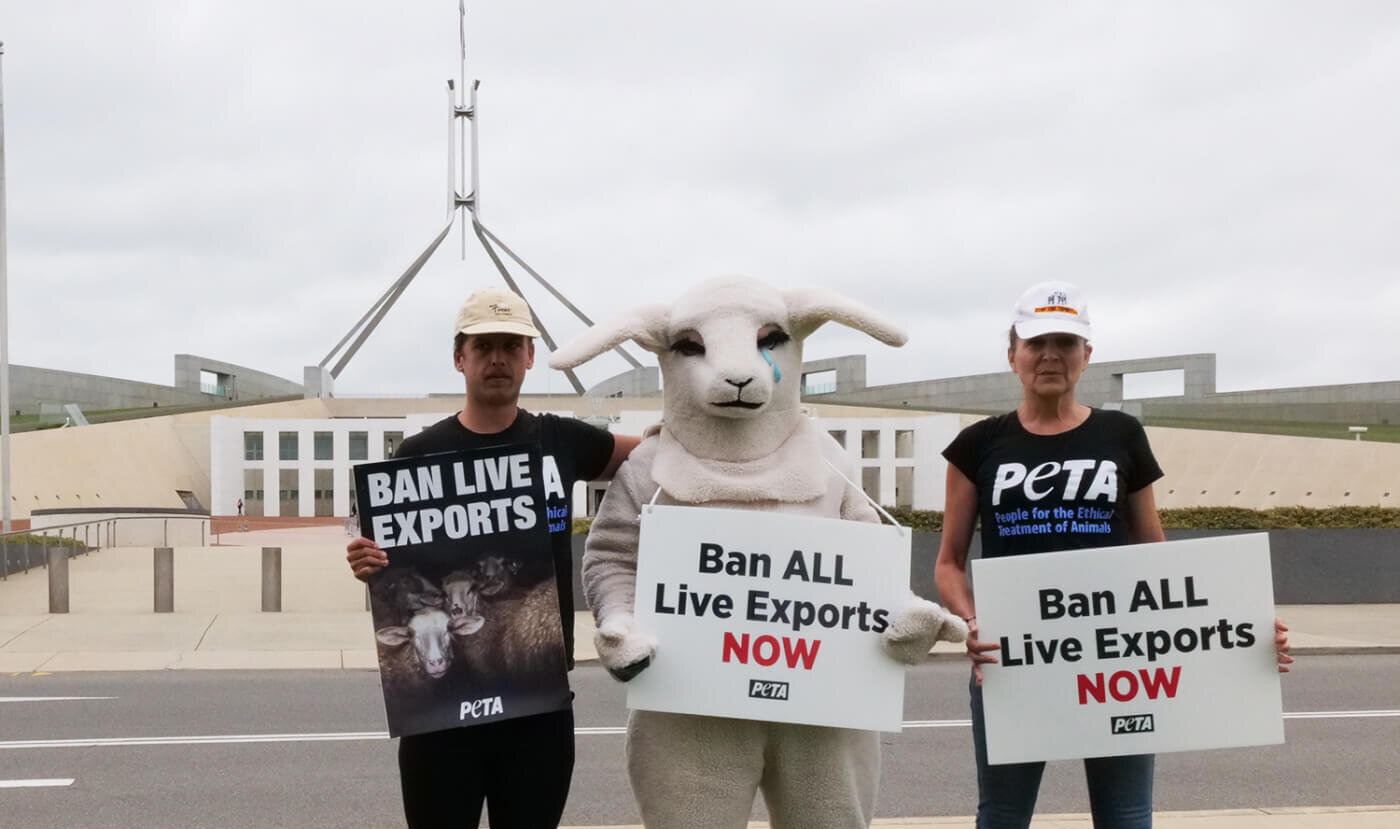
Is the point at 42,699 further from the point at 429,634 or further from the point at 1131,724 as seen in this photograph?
the point at 1131,724

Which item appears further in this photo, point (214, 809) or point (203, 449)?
point (203, 449)

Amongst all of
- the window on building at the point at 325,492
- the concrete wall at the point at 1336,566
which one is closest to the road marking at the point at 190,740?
the concrete wall at the point at 1336,566

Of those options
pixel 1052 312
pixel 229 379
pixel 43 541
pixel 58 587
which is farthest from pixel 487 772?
pixel 229 379

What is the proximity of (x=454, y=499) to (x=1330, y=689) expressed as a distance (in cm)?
781

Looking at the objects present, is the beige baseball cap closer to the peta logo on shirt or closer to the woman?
the woman

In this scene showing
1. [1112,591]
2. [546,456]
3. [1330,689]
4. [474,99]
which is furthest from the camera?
[474,99]

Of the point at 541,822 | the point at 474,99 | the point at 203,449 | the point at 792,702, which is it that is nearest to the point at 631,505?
the point at 792,702

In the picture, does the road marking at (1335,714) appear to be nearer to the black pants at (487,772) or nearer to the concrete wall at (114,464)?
the black pants at (487,772)

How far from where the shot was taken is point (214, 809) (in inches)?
216

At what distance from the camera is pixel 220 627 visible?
1192 cm

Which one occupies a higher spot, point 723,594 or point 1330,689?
point 723,594

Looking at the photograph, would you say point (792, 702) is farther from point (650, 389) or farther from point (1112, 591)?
point (650, 389)

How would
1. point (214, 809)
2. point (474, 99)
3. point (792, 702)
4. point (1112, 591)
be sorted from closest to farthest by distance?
point (792, 702), point (1112, 591), point (214, 809), point (474, 99)

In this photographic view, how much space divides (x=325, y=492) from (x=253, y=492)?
3.08 meters
